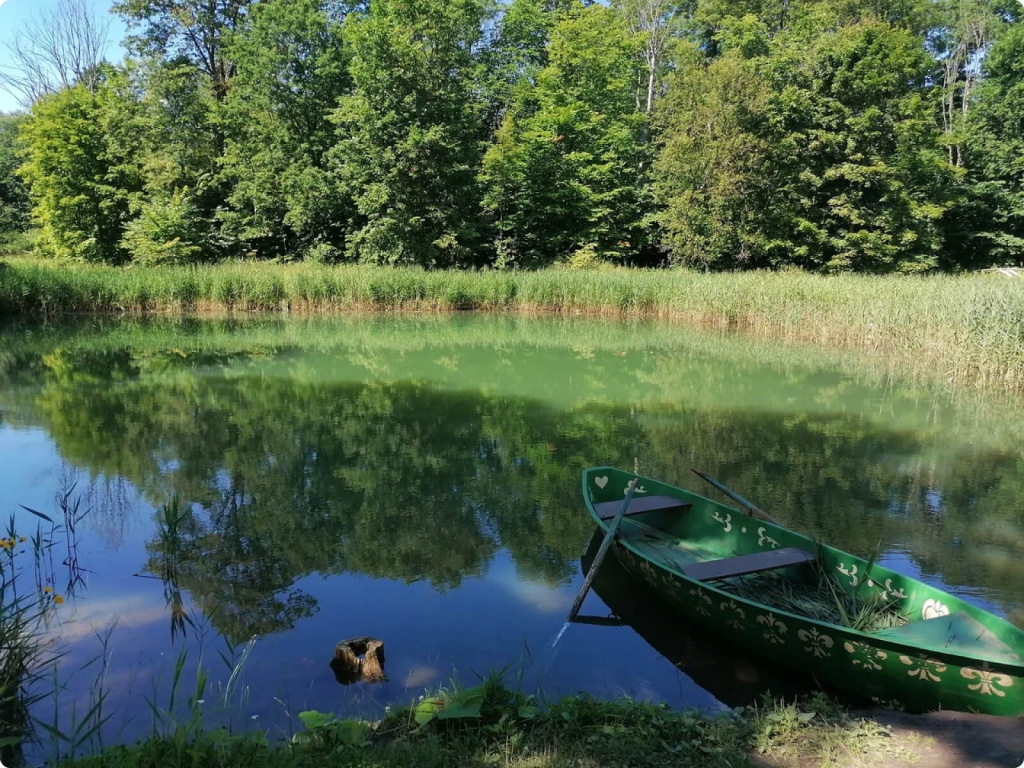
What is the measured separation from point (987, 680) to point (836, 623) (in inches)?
32.7

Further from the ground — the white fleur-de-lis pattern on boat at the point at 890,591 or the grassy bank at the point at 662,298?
the grassy bank at the point at 662,298

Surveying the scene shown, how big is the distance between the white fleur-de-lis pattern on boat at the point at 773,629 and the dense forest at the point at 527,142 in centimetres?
2021

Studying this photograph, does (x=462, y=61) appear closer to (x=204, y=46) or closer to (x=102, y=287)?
(x=204, y=46)

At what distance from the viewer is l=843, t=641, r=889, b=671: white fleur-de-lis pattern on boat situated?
9.66 ft

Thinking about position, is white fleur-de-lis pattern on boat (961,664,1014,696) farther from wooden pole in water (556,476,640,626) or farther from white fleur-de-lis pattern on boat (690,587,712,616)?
wooden pole in water (556,476,640,626)

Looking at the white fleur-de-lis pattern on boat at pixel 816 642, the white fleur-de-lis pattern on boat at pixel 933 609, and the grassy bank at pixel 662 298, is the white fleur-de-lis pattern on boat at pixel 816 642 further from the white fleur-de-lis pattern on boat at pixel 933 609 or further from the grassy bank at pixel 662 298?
the grassy bank at pixel 662 298

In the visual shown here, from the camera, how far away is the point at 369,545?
4965 millimetres

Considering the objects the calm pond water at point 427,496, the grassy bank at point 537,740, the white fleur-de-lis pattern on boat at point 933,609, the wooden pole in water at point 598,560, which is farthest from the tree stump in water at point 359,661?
the white fleur-de-lis pattern on boat at point 933,609

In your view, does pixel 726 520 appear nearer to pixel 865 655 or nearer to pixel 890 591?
pixel 890 591

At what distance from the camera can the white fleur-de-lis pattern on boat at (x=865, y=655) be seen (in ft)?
9.66

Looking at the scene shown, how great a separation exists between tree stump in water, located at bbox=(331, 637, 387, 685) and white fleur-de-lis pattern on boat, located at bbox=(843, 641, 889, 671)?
1984mm

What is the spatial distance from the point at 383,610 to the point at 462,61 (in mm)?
23477

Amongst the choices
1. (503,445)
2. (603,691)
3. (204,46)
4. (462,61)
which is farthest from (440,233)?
(603,691)

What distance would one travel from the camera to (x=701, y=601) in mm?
3525
